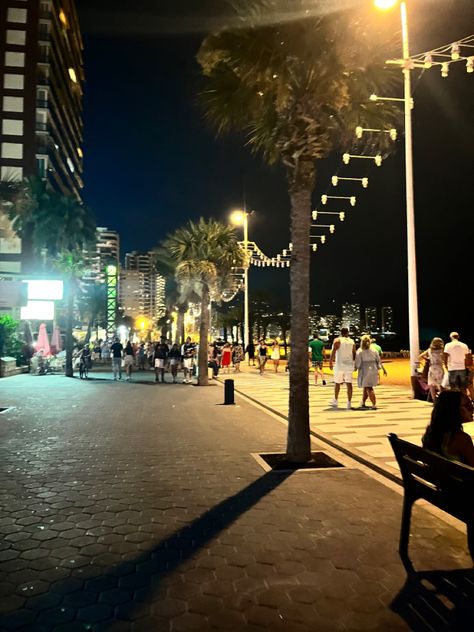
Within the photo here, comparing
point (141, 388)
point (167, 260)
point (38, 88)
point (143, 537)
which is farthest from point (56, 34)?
point (143, 537)

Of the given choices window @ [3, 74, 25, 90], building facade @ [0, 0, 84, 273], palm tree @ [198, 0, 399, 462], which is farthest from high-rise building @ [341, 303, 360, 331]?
palm tree @ [198, 0, 399, 462]

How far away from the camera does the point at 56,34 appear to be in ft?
260

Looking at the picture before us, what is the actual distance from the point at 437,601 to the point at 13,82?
3141 inches

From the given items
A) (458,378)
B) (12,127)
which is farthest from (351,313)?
(458,378)

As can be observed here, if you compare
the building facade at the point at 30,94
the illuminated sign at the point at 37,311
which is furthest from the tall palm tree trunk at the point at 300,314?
the building facade at the point at 30,94

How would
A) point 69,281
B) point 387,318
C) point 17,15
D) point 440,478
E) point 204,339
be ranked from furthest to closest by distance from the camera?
point 387,318 → point 17,15 → point 69,281 → point 204,339 → point 440,478

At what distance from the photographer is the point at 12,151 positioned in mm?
69688

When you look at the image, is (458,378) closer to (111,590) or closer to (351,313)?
(111,590)

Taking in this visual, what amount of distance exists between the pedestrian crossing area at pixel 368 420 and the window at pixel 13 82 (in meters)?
67.3

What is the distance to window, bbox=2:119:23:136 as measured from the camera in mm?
69688

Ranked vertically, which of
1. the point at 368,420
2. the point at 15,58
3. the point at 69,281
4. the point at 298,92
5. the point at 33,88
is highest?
the point at 15,58

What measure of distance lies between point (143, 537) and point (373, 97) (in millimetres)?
7088

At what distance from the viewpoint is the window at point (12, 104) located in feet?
229

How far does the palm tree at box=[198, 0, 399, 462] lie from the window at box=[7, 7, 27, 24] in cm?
7686
